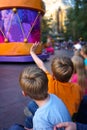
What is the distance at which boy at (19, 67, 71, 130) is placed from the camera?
237 cm

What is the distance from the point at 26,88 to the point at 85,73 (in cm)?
134

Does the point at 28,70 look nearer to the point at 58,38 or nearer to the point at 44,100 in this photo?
the point at 44,100

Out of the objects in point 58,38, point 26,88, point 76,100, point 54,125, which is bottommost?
point 58,38

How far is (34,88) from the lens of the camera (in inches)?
95.1

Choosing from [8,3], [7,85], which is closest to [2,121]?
[7,85]

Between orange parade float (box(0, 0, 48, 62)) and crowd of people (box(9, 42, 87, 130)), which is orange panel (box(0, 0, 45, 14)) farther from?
crowd of people (box(9, 42, 87, 130))

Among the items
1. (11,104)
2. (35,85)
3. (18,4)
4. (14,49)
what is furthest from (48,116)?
(18,4)

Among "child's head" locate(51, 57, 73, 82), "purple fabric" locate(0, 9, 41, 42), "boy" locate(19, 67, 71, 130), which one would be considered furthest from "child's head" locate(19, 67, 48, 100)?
"purple fabric" locate(0, 9, 41, 42)

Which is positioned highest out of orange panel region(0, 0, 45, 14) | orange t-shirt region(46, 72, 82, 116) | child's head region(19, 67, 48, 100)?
child's head region(19, 67, 48, 100)

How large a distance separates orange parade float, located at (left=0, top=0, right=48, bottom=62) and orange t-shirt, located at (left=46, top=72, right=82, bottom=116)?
37.2ft

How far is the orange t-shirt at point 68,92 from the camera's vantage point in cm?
319

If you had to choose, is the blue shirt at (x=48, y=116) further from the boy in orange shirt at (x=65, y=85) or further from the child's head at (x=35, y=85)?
the boy in orange shirt at (x=65, y=85)

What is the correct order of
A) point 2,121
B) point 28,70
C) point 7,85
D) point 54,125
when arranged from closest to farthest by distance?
point 54,125 → point 28,70 → point 2,121 → point 7,85

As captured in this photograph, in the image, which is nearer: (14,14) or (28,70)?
(28,70)
